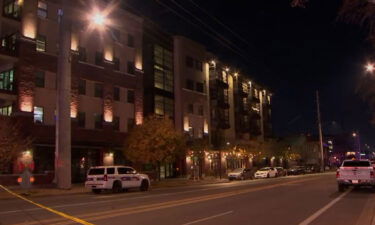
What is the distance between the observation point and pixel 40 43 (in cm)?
3788

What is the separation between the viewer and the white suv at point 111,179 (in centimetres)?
2859

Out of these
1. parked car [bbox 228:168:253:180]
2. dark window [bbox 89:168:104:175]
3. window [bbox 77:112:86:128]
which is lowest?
parked car [bbox 228:168:253:180]

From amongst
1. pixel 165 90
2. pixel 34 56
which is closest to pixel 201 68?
pixel 165 90

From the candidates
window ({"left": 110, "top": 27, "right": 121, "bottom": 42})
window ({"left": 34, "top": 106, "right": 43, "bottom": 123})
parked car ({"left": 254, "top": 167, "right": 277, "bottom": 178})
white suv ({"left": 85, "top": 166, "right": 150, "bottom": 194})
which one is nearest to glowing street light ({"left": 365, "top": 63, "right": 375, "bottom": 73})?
white suv ({"left": 85, "top": 166, "right": 150, "bottom": 194})

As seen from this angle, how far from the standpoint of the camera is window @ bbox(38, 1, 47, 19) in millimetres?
38094

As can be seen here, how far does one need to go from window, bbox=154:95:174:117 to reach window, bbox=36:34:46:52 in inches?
644

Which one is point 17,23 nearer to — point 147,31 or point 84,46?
point 84,46

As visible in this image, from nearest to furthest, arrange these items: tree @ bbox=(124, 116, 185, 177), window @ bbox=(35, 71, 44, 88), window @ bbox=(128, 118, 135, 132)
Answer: window @ bbox=(35, 71, 44, 88), tree @ bbox=(124, 116, 185, 177), window @ bbox=(128, 118, 135, 132)

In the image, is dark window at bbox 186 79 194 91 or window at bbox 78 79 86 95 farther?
dark window at bbox 186 79 194 91

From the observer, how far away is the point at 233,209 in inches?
650

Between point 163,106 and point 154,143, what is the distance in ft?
43.6

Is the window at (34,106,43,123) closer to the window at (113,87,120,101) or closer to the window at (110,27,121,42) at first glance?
the window at (113,87,120,101)

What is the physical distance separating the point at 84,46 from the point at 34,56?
6140 mm

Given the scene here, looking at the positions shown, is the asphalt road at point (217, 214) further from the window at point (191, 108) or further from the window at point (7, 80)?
the window at point (191, 108)
